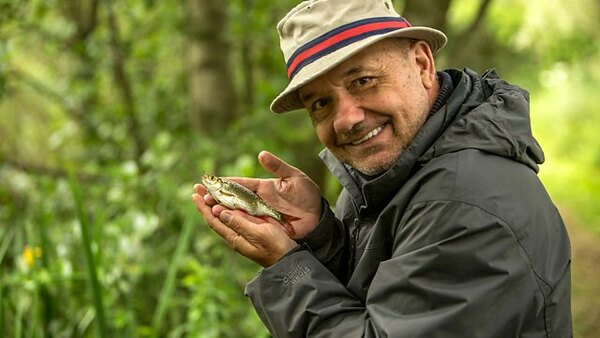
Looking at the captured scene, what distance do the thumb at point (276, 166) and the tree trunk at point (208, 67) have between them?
3.62 m

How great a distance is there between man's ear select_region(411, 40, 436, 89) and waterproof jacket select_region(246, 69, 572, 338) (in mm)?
106

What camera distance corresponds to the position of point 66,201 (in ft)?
18.1

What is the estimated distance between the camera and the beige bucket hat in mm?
2037

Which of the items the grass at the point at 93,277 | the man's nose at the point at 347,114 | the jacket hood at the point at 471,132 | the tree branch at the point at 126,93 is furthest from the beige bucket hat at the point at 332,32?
the tree branch at the point at 126,93

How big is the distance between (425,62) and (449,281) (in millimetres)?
712

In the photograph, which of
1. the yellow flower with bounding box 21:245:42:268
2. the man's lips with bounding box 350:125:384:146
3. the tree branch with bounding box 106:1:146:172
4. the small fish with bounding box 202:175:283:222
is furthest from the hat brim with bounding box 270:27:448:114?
the tree branch with bounding box 106:1:146:172

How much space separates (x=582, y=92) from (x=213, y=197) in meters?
12.2

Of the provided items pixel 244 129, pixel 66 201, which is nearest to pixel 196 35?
pixel 244 129

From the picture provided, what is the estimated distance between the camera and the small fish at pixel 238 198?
2303 millimetres

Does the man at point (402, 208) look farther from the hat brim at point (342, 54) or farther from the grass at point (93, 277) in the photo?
the grass at point (93, 277)

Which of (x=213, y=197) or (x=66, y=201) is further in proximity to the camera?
(x=66, y=201)

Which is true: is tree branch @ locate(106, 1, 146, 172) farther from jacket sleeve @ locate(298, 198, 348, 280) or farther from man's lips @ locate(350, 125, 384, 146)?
man's lips @ locate(350, 125, 384, 146)

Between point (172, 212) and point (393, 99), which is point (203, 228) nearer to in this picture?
point (172, 212)

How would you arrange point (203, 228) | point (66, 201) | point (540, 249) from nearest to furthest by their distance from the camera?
point (540, 249) < point (203, 228) < point (66, 201)
